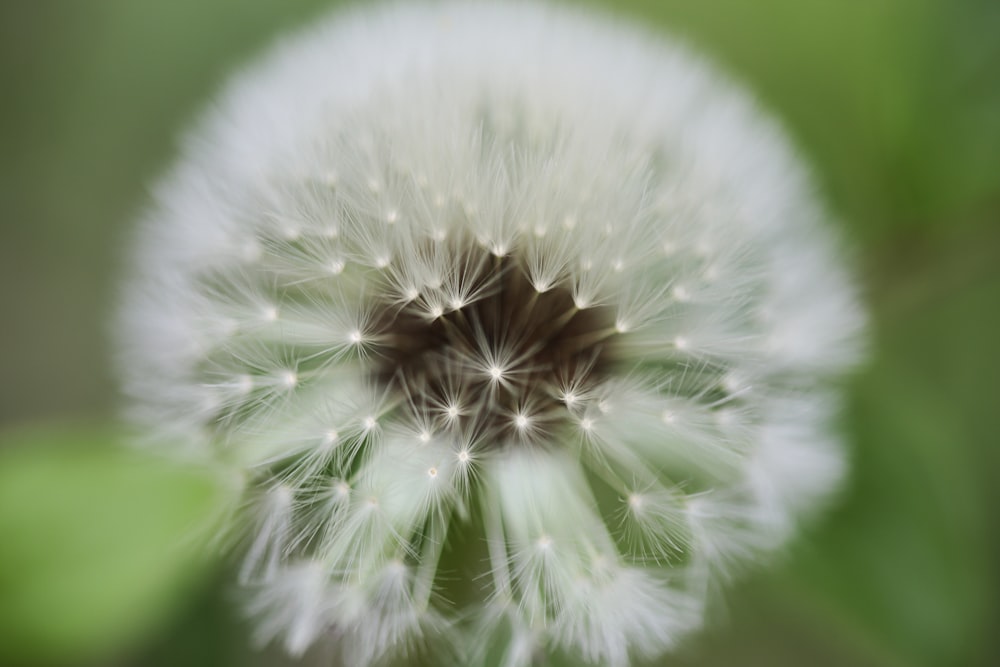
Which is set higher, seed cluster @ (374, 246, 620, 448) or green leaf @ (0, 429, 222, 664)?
seed cluster @ (374, 246, 620, 448)

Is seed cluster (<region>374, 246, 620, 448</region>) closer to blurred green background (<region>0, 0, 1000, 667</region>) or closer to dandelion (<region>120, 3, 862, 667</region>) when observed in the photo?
dandelion (<region>120, 3, 862, 667</region>)

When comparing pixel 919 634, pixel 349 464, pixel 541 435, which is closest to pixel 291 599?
pixel 349 464

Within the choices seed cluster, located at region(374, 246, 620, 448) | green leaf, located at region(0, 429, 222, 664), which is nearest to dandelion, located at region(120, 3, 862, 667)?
seed cluster, located at region(374, 246, 620, 448)

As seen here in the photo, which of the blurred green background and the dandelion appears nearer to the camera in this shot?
the dandelion

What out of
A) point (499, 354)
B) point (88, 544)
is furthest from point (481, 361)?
point (88, 544)

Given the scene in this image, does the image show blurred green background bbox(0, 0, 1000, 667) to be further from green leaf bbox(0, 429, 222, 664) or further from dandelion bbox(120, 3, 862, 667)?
dandelion bbox(120, 3, 862, 667)

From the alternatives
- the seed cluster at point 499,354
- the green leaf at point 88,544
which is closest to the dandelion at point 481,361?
the seed cluster at point 499,354

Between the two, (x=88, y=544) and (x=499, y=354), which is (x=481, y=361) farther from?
(x=88, y=544)
